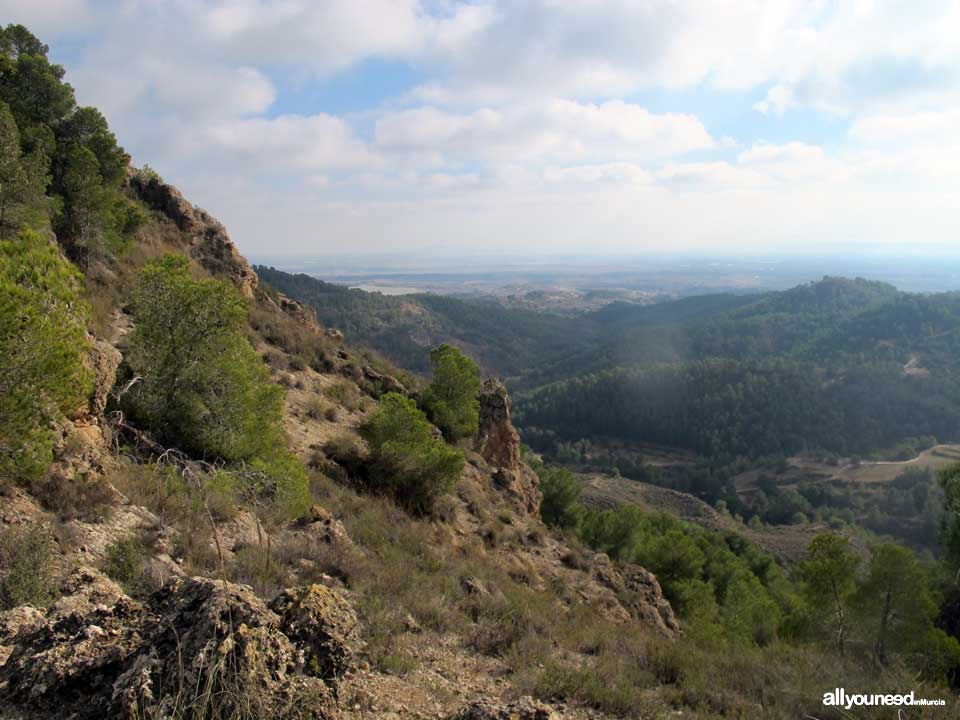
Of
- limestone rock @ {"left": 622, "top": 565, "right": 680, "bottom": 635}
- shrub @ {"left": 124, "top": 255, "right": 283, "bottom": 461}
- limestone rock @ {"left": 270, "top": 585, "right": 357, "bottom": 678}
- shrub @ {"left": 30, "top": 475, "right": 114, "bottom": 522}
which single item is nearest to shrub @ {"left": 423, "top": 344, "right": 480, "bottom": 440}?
limestone rock @ {"left": 622, "top": 565, "right": 680, "bottom": 635}

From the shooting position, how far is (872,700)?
196 inches

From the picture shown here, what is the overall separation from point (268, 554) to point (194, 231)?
2685cm

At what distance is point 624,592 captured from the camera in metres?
15.4

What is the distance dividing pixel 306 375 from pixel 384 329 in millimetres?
91979

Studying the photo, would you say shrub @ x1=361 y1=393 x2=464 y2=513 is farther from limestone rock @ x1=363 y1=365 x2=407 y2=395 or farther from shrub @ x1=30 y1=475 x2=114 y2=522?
limestone rock @ x1=363 y1=365 x2=407 y2=395

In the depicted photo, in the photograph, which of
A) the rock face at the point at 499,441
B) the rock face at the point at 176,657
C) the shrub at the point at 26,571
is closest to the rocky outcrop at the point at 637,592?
the rock face at the point at 499,441

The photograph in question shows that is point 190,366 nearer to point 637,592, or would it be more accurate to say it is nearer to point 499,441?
point 637,592

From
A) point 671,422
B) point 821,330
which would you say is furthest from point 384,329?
point 821,330

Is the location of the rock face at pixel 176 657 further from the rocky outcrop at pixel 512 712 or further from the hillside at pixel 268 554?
the rocky outcrop at pixel 512 712

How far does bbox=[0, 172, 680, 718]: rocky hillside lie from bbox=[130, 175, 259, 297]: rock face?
355 inches

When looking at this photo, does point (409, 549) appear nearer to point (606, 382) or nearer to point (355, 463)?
point (355, 463)

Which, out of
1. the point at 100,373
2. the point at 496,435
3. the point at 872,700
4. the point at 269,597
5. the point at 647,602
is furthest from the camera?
the point at 496,435

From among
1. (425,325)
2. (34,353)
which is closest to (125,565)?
(34,353)

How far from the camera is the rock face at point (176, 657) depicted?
115 inches
